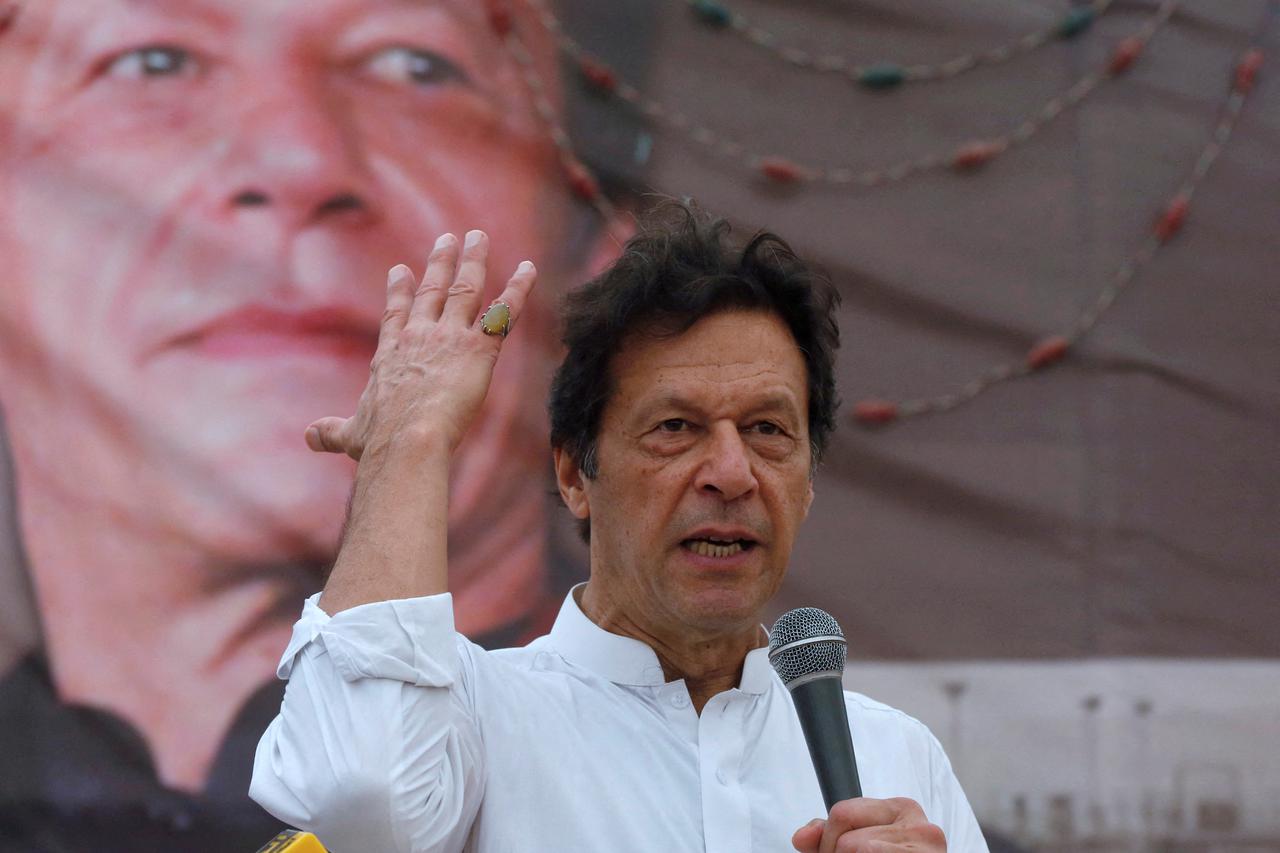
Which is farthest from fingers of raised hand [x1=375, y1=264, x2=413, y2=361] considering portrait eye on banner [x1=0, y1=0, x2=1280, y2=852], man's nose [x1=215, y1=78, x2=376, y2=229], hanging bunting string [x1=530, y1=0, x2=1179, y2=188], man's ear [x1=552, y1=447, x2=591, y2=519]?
hanging bunting string [x1=530, y1=0, x2=1179, y2=188]

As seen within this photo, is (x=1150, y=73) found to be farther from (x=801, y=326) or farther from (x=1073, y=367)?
(x=801, y=326)

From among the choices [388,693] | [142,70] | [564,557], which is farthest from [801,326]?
[142,70]

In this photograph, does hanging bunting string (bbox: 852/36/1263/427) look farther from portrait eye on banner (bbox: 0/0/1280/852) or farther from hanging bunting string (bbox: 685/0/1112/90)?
hanging bunting string (bbox: 685/0/1112/90)

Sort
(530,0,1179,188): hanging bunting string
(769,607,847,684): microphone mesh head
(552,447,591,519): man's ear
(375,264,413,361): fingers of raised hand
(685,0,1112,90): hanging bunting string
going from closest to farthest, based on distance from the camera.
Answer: (769,607,847,684): microphone mesh head < (375,264,413,361): fingers of raised hand < (552,447,591,519): man's ear < (530,0,1179,188): hanging bunting string < (685,0,1112,90): hanging bunting string

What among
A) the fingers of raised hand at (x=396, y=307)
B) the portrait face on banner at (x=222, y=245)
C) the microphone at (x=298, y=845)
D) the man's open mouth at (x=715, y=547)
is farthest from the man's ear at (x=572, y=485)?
the portrait face on banner at (x=222, y=245)

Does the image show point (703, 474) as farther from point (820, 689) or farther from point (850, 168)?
point (850, 168)

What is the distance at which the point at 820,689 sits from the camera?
163 centimetres

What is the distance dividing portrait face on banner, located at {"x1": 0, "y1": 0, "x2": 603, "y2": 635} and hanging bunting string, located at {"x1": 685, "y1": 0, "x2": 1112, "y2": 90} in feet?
2.88

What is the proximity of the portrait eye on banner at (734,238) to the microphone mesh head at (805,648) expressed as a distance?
152cm

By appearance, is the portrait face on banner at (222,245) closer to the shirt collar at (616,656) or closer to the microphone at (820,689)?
the shirt collar at (616,656)

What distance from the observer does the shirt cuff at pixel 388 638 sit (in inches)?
59.9

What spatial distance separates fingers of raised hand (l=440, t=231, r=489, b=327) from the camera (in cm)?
176

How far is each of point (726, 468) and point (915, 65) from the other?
89.0 inches

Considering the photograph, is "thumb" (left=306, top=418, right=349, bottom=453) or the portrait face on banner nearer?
"thumb" (left=306, top=418, right=349, bottom=453)
